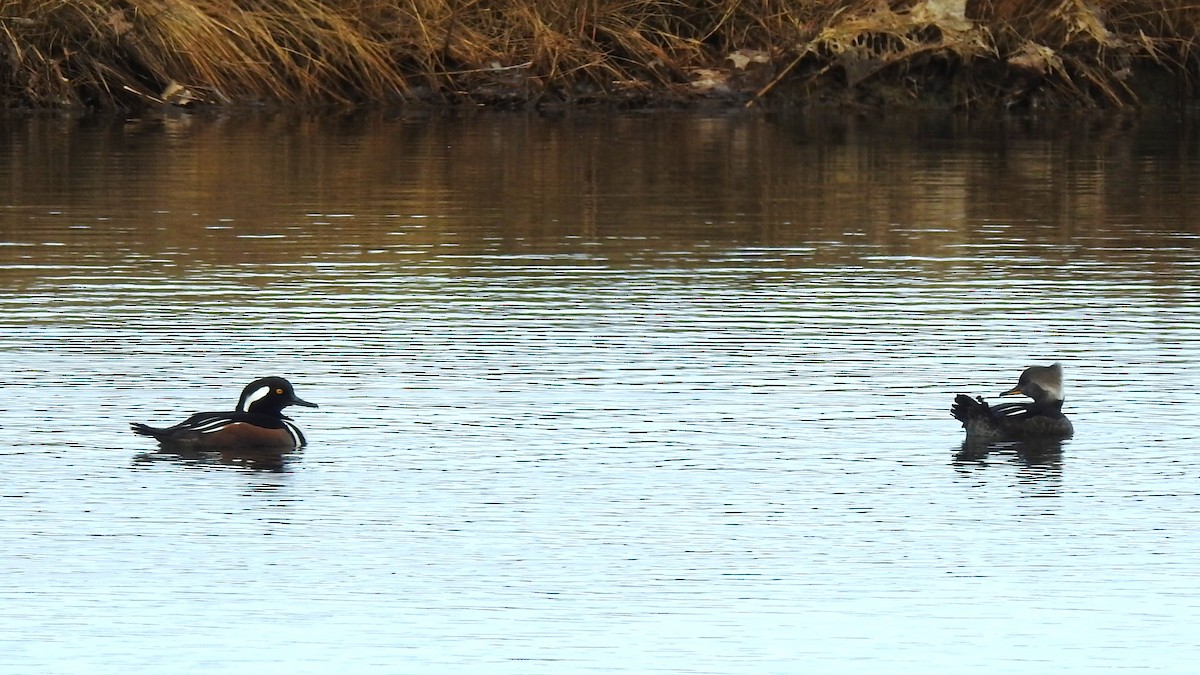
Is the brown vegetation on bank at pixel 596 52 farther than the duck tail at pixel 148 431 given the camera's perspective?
Yes

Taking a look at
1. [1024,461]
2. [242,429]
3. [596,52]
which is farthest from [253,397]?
[596,52]

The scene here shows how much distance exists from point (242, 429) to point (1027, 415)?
2834mm

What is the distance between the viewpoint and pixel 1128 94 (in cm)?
3006

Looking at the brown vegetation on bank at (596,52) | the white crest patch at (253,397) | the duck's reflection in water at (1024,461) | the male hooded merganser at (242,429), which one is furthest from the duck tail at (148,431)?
the brown vegetation on bank at (596,52)

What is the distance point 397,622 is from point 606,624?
536mm

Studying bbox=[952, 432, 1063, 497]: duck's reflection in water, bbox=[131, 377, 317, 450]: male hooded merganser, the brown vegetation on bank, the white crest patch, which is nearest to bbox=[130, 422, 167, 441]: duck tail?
bbox=[131, 377, 317, 450]: male hooded merganser

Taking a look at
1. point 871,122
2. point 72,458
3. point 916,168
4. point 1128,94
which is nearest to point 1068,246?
point 916,168

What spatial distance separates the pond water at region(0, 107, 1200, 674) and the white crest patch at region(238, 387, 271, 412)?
0.90 feet

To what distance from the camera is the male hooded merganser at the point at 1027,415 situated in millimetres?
9477

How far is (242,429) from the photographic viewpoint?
9336 mm

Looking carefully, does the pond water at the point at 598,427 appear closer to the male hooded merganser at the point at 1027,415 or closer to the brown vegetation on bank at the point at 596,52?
the male hooded merganser at the point at 1027,415

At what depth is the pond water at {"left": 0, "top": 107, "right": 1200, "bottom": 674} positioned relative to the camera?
6.70 meters

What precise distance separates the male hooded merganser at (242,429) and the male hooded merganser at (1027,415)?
7.89 feet

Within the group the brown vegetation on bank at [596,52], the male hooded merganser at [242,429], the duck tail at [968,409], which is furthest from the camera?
the brown vegetation on bank at [596,52]
